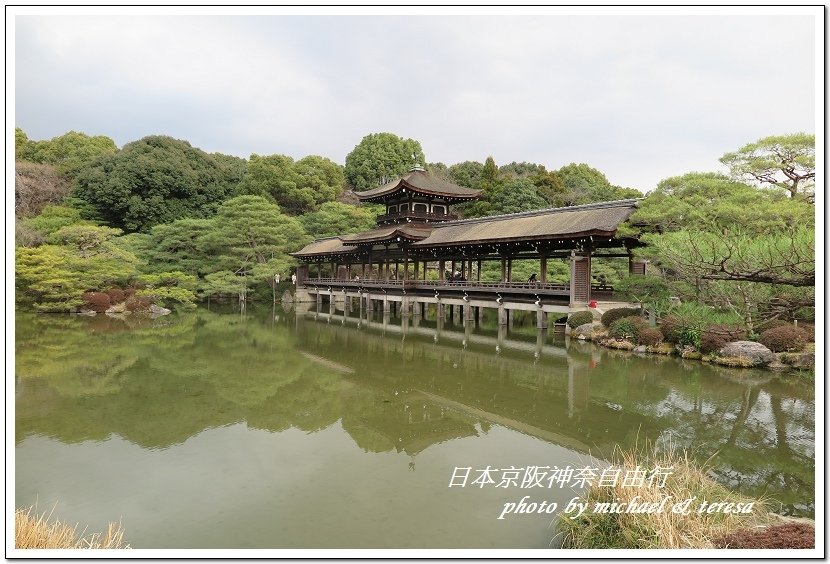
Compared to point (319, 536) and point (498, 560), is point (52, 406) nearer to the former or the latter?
point (319, 536)

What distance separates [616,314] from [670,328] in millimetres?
2179

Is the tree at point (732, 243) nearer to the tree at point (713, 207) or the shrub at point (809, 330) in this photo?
the tree at point (713, 207)

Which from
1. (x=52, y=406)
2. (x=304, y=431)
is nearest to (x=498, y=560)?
(x=304, y=431)

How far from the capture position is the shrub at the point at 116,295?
22156mm

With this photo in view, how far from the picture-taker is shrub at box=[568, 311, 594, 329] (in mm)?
15789

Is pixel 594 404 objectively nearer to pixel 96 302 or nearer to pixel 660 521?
pixel 660 521

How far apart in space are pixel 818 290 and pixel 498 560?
348 centimetres

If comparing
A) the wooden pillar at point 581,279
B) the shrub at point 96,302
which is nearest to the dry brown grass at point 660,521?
the wooden pillar at point 581,279

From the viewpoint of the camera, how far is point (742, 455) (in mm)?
6277

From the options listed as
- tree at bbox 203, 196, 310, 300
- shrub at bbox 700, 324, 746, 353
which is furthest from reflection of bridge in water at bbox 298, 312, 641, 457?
tree at bbox 203, 196, 310, 300

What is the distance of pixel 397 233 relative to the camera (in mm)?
24188

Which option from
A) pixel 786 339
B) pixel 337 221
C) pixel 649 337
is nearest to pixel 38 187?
pixel 337 221

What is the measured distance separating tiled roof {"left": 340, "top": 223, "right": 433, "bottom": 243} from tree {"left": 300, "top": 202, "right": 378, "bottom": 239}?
667 cm

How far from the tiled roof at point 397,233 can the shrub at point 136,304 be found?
426 inches
